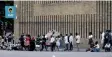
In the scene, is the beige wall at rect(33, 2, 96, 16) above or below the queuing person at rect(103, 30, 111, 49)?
above

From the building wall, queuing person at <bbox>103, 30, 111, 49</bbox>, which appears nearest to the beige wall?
the building wall

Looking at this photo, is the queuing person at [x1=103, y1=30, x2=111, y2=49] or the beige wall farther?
the beige wall

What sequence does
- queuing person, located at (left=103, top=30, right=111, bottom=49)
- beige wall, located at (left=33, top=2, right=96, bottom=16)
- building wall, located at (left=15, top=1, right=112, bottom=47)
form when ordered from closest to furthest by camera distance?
queuing person, located at (left=103, top=30, right=111, bottom=49) < building wall, located at (left=15, top=1, right=112, bottom=47) < beige wall, located at (left=33, top=2, right=96, bottom=16)

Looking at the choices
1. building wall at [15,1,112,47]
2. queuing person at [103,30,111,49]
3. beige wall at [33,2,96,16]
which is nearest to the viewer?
queuing person at [103,30,111,49]

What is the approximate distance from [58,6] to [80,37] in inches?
128

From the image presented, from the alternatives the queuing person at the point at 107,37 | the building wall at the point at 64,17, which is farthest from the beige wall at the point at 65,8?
the queuing person at the point at 107,37

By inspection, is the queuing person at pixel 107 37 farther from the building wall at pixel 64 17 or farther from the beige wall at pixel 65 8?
the beige wall at pixel 65 8

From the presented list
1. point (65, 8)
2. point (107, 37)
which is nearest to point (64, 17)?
point (65, 8)

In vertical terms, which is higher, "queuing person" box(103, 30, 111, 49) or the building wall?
the building wall

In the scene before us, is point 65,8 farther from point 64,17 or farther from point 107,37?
point 107,37

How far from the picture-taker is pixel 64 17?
28.0 metres

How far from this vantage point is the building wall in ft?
86.3

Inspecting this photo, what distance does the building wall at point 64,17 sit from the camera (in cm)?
2630

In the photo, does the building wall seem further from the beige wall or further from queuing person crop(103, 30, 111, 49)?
queuing person crop(103, 30, 111, 49)
